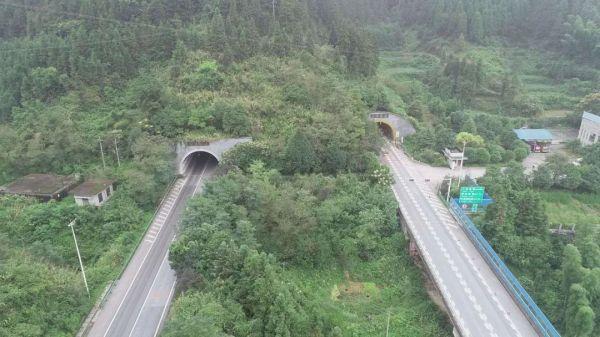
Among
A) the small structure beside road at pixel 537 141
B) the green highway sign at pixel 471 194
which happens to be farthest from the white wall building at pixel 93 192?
the small structure beside road at pixel 537 141

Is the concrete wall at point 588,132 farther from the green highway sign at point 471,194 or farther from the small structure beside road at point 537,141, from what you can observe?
the green highway sign at point 471,194

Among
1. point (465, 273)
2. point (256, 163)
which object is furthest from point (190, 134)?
point (465, 273)

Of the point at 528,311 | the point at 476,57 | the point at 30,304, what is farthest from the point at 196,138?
the point at 476,57

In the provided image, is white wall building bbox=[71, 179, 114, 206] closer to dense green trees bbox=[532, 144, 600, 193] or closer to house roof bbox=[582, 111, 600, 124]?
dense green trees bbox=[532, 144, 600, 193]

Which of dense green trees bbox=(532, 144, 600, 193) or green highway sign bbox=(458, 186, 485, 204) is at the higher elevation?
green highway sign bbox=(458, 186, 485, 204)

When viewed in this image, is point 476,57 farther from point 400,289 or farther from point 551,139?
point 400,289

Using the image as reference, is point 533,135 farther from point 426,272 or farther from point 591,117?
point 426,272

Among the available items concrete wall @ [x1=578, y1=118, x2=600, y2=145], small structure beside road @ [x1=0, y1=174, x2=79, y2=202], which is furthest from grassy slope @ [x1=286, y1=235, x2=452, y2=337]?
concrete wall @ [x1=578, y1=118, x2=600, y2=145]
